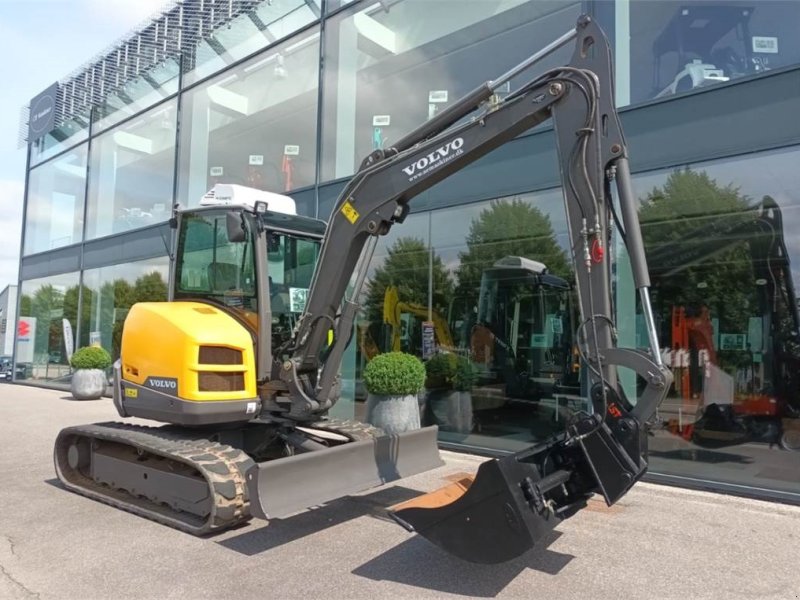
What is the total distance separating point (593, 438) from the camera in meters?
3.81

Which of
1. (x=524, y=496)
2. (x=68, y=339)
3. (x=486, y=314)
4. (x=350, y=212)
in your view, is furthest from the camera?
(x=68, y=339)

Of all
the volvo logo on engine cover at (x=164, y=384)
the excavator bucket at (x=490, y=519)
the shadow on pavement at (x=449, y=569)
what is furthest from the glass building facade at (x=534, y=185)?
the volvo logo on engine cover at (x=164, y=384)

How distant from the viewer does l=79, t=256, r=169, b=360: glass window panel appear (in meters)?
14.7

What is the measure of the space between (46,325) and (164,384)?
1561cm

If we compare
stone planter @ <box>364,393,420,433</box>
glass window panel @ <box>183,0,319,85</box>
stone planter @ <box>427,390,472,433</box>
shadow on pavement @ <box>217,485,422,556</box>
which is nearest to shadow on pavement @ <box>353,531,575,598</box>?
shadow on pavement @ <box>217,485,422,556</box>

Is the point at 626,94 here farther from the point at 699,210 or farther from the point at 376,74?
the point at 376,74

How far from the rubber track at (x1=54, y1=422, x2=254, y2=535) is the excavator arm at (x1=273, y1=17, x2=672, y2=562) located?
4.75ft

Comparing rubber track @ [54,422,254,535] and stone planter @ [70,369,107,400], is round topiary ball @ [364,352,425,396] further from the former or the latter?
stone planter @ [70,369,107,400]

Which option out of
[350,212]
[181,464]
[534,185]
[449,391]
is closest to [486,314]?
[449,391]

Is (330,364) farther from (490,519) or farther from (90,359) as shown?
(90,359)

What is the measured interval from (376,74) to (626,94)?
470 centimetres

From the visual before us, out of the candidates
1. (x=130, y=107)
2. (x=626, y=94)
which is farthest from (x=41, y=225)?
(x=626, y=94)

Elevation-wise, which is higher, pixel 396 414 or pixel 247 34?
pixel 247 34

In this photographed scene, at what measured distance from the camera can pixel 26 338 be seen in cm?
1928
